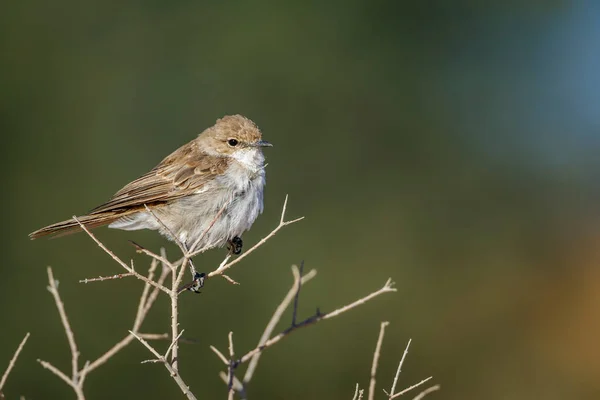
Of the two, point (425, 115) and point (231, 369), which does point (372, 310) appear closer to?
point (425, 115)

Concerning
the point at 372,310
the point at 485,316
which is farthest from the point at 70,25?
the point at 485,316

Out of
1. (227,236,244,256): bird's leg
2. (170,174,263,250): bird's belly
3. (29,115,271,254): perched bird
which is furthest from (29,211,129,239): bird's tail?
(227,236,244,256): bird's leg

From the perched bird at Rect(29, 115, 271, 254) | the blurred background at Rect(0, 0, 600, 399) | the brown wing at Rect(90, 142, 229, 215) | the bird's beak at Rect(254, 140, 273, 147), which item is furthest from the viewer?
the blurred background at Rect(0, 0, 600, 399)

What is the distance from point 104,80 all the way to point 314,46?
3255 millimetres

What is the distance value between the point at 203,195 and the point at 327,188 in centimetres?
548

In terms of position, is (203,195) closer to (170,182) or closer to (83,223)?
(170,182)

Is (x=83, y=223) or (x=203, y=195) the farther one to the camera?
(x=203, y=195)

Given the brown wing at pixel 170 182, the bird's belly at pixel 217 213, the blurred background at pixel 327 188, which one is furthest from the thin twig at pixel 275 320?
the blurred background at pixel 327 188

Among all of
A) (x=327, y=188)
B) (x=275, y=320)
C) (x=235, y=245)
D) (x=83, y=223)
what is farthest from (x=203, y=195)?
(x=327, y=188)

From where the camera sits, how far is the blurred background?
886cm

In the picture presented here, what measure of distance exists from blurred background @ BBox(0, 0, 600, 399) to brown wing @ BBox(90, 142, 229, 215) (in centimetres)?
282

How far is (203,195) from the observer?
17.0ft

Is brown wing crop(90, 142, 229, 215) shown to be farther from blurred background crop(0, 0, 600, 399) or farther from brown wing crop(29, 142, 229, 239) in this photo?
blurred background crop(0, 0, 600, 399)

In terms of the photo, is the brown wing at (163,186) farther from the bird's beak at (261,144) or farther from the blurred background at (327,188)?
the blurred background at (327,188)
